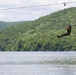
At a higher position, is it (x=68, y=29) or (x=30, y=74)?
(x=68, y=29)

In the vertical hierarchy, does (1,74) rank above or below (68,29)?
below

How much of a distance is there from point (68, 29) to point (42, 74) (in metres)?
52.6

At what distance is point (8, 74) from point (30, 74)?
15.6 ft

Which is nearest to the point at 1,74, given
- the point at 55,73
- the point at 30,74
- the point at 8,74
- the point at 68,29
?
the point at 8,74

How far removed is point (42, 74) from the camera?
258ft

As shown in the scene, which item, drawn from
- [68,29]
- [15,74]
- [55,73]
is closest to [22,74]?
[15,74]

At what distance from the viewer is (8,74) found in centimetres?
7825

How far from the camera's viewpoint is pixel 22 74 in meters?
77.8

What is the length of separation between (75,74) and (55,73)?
595 cm

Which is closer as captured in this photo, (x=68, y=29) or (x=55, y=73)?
(x=68, y=29)

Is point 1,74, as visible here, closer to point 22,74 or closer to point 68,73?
point 22,74

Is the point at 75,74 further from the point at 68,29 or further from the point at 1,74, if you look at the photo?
the point at 68,29

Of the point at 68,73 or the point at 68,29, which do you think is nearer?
the point at 68,29

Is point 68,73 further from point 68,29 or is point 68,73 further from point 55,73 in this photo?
point 68,29
